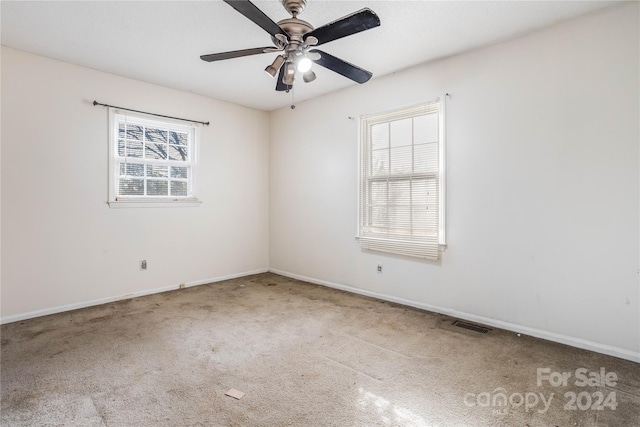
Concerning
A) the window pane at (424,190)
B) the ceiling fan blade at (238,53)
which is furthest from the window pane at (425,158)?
the ceiling fan blade at (238,53)

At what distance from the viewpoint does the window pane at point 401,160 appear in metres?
3.60

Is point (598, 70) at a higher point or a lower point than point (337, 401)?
higher

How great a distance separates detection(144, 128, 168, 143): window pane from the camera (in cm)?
405

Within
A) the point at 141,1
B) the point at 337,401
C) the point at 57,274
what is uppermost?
the point at 141,1

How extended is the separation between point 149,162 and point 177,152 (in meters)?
0.39

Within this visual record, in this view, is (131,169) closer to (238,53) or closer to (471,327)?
(238,53)

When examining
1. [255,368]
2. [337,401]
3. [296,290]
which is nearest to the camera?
[337,401]

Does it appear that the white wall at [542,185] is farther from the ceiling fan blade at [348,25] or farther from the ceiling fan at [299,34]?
the ceiling fan blade at [348,25]

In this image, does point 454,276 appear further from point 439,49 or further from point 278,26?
point 278,26

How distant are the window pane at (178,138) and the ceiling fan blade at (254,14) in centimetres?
269

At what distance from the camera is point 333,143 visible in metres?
4.33

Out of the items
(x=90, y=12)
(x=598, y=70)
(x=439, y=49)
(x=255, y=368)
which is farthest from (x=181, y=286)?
(x=598, y=70)

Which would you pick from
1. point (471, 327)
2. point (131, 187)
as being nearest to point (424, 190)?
point (471, 327)

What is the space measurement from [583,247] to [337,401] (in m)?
2.20
